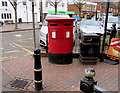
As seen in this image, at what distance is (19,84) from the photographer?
3939mm

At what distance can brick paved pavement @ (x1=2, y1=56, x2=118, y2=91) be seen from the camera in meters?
3.79

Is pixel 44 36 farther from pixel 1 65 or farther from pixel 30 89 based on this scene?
pixel 30 89

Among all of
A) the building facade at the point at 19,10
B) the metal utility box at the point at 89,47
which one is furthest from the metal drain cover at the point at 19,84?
the building facade at the point at 19,10

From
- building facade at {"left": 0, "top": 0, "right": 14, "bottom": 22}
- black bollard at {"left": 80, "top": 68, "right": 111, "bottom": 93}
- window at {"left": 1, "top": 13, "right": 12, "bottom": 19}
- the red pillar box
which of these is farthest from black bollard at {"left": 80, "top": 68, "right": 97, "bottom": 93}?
window at {"left": 1, "top": 13, "right": 12, "bottom": 19}

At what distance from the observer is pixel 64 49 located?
5.27 m

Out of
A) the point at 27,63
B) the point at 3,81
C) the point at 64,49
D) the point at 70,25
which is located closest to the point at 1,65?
the point at 27,63

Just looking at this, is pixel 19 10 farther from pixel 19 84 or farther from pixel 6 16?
pixel 19 84

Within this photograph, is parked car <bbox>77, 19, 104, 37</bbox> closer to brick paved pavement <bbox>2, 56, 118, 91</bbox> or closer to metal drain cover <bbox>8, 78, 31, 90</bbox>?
brick paved pavement <bbox>2, 56, 118, 91</bbox>

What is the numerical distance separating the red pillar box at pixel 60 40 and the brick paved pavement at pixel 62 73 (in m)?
0.28

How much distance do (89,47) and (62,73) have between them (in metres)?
1.41

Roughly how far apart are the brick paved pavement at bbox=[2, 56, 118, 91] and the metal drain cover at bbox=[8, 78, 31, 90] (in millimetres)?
154

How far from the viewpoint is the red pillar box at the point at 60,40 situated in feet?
16.6

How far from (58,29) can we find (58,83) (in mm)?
1958

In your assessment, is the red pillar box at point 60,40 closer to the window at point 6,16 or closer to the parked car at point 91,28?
the parked car at point 91,28
